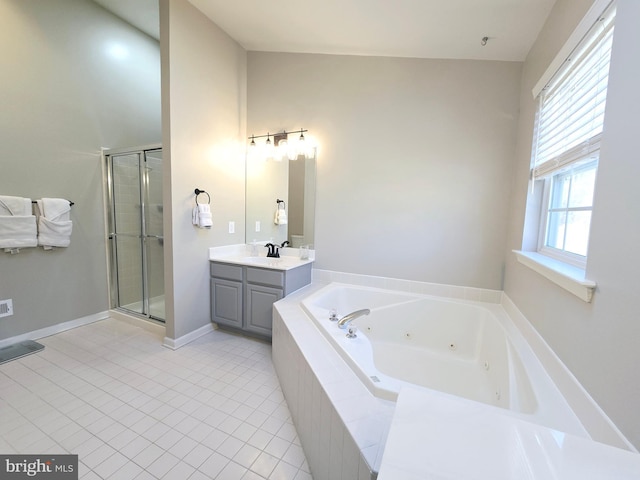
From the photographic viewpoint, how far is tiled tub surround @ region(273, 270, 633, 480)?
971mm

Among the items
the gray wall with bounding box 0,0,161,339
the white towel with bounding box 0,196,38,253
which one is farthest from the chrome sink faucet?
the white towel with bounding box 0,196,38,253

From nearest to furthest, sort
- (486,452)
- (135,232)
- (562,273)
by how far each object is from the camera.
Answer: (486,452)
(562,273)
(135,232)

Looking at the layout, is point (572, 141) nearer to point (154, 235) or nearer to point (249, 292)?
point (249, 292)

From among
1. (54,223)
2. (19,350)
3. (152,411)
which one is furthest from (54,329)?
(152,411)

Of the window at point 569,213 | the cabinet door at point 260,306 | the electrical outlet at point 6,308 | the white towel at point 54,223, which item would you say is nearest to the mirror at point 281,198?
the cabinet door at point 260,306

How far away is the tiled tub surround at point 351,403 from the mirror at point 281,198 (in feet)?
3.78

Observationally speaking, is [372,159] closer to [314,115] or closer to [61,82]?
[314,115]

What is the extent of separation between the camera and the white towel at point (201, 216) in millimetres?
2459

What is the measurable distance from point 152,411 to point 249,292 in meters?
1.12

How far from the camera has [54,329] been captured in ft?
8.65

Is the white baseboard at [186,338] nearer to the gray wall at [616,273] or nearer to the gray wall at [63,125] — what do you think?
the gray wall at [63,125]

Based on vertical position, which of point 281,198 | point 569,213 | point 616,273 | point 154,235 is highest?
point 281,198

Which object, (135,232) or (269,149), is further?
(135,232)

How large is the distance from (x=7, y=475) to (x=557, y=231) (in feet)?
10.4
